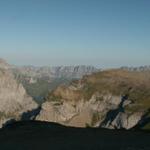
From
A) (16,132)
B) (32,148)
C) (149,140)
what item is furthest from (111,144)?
(16,132)

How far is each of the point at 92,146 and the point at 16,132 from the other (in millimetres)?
20209

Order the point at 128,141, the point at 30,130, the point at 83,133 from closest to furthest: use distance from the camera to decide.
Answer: the point at 128,141
the point at 83,133
the point at 30,130

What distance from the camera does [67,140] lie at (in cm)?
5353

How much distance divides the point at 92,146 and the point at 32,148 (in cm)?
758

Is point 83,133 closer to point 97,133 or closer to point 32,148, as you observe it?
point 97,133

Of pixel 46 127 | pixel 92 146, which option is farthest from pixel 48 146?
pixel 46 127

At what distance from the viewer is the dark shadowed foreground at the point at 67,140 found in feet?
158

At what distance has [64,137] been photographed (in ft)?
186

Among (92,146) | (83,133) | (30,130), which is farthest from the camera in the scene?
(30,130)

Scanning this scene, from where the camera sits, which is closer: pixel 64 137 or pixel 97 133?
pixel 64 137

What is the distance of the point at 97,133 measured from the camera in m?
61.0

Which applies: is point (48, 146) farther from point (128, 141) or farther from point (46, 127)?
point (46, 127)

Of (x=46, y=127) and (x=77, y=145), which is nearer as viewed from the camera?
(x=77, y=145)

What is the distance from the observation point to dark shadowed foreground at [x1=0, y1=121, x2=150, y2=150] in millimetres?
48156
